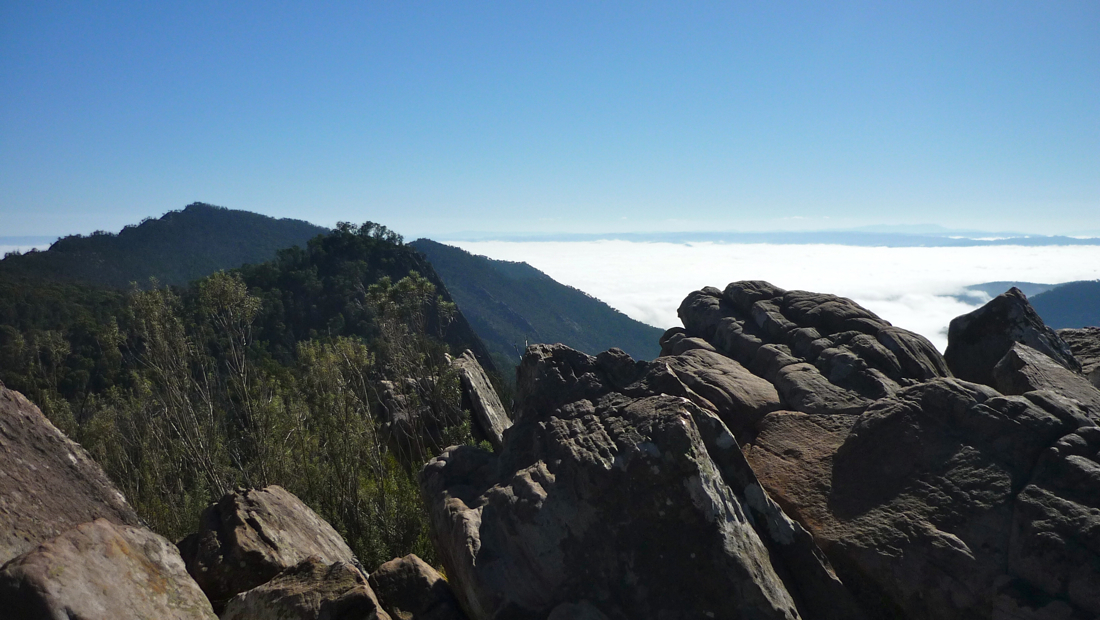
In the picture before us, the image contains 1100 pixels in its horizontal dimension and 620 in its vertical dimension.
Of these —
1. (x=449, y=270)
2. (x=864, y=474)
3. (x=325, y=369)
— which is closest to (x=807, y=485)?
(x=864, y=474)

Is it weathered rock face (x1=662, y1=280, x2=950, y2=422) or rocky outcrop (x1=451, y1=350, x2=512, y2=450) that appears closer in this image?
weathered rock face (x1=662, y1=280, x2=950, y2=422)

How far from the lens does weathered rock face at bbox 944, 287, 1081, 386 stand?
12219 millimetres

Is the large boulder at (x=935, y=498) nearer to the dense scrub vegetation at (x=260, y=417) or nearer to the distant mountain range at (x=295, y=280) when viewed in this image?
the dense scrub vegetation at (x=260, y=417)

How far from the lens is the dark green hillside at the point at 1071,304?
267 ft

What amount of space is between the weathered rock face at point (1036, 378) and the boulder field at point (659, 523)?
0.25 feet

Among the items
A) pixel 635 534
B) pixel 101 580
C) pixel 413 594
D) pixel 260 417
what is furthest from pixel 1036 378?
pixel 260 417

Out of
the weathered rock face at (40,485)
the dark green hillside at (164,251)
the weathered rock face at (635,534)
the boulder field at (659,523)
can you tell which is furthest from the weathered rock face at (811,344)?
the dark green hillside at (164,251)

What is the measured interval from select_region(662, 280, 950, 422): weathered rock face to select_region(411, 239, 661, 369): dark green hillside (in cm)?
8409

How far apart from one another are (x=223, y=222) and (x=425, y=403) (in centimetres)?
19768

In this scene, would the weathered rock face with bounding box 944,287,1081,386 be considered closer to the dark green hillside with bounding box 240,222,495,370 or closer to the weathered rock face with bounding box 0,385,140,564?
the weathered rock face with bounding box 0,385,140,564

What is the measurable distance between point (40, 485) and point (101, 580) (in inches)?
79.0

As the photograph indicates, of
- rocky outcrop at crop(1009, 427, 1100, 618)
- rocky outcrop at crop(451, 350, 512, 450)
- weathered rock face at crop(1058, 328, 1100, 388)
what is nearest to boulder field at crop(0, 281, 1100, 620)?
rocky outcrop at crop(1009, 427, 1100, 618)

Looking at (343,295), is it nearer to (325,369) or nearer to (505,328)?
(505,328)

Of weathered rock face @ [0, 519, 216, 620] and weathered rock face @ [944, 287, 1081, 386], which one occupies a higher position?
weathered rock face @ [944, 287, 1081, 386]
